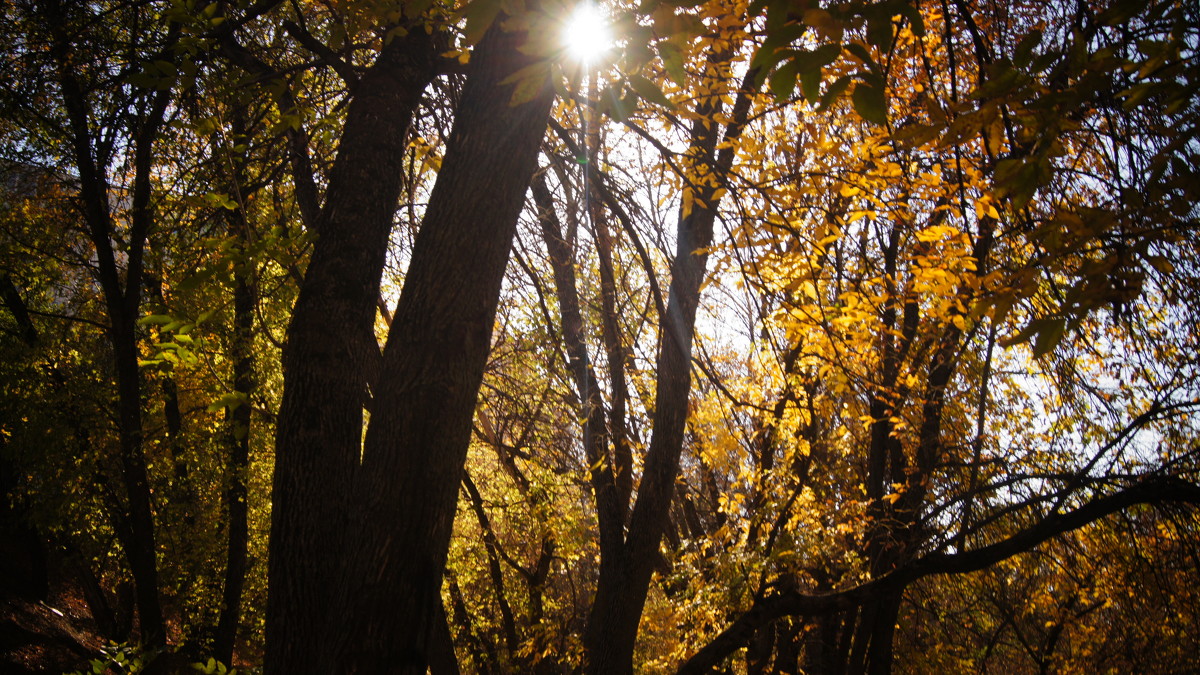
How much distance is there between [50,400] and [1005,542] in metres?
11.1

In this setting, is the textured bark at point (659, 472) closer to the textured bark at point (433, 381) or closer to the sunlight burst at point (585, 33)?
the textured bark at point (433, 381)

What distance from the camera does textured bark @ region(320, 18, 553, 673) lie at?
6.00 ft

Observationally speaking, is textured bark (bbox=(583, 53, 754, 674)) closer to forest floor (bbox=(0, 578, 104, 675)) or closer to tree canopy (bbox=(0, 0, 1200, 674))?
tree canopy (bbox=(0, 0, 1200, 674))

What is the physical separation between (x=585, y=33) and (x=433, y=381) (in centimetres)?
110

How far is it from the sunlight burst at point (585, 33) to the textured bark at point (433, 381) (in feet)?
1.06

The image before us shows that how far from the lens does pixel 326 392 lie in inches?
99.3

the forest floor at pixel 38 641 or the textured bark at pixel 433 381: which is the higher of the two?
the textured bark at pixel 433 381

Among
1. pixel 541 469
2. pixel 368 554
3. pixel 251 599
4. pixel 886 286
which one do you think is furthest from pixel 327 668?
pixel 251 599

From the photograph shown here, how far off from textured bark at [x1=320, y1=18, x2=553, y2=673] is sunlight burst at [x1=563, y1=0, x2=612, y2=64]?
12.8 inches

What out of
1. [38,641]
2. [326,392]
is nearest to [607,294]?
[326,392]

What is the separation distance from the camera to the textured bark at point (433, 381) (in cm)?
183

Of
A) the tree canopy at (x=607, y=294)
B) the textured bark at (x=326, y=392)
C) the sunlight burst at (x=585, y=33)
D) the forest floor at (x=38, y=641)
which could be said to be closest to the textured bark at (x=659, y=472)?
the tree canopy at (x=607, y=294)

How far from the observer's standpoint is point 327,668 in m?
1.79

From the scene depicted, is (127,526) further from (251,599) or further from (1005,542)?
(1005,542)
